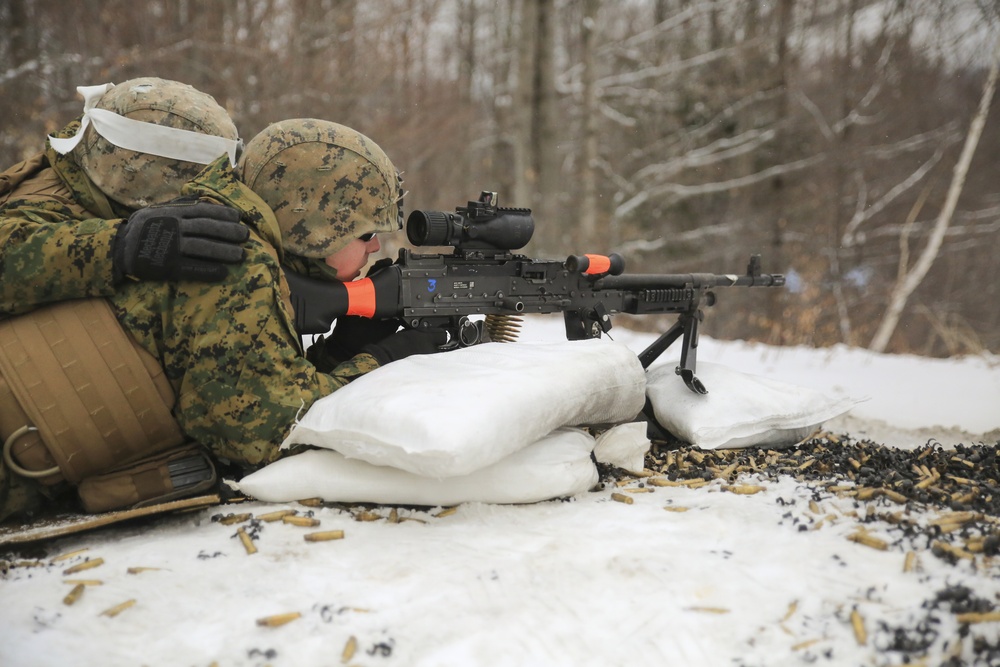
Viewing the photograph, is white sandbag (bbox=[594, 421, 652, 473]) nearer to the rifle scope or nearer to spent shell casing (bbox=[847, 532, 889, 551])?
spent shell casing (bbox=[847, 532, 889, 551])

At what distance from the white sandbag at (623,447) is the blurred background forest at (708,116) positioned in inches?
271

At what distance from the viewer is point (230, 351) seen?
2414 mm

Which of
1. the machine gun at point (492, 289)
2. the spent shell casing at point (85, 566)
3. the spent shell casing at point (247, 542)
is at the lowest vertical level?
the spent shell casing at point (85, 566)

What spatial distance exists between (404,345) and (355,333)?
10.1 inches

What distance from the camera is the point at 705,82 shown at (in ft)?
40.9

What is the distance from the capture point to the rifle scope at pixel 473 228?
10.5ft

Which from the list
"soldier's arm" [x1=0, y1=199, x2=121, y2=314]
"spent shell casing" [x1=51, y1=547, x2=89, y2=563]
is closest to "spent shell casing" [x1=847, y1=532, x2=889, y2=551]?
"spent shell casing" [x1=51, y1=547, x2=89, y2=563]

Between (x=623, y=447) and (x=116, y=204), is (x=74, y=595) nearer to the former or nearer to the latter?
(x=116, y=204)

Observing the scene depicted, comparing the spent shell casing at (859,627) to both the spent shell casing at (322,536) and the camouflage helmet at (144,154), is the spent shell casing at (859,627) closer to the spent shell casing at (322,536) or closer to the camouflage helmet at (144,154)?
the spent shell casing at (322,536)

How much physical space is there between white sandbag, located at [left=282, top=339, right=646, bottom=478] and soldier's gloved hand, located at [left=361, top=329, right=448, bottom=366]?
0.36 m

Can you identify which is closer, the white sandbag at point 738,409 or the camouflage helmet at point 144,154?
the camouflage helmet at point 144,154

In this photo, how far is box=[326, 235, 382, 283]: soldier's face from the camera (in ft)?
9.84

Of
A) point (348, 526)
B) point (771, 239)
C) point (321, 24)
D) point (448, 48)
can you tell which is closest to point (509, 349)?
point (348, 526)

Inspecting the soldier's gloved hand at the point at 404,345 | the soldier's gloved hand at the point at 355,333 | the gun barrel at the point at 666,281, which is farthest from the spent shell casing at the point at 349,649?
the gun barrel at the point at 666,281
